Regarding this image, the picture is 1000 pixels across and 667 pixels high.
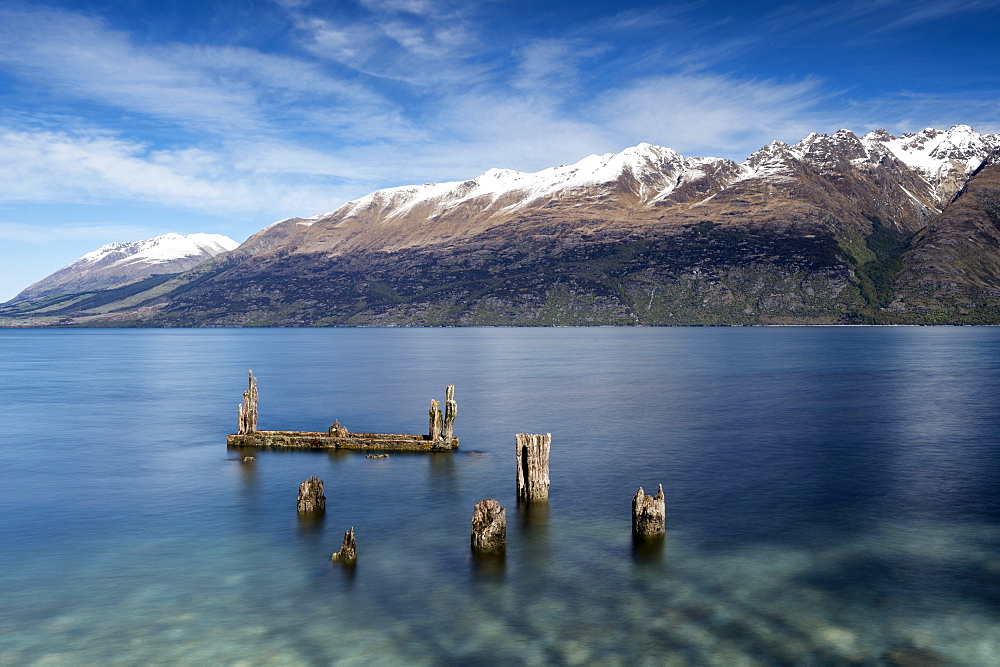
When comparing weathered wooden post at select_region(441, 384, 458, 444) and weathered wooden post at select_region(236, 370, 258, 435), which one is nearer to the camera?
weathered wooden post at select_region(441, 384, 458, 444)

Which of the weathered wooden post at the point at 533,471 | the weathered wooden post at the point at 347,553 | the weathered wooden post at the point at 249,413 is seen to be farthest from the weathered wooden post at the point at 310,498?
the weathered wooden post at the point at 249,413

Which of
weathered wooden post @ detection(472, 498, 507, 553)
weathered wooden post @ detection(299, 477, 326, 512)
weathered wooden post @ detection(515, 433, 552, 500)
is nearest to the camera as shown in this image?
weathered wooden post @ detection(472, 498, 507, 553)

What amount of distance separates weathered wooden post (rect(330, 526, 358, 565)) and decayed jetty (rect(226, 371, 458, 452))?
94.0 ft

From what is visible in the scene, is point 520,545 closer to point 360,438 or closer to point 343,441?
point 360,438

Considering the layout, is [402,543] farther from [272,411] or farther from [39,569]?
[272,411]

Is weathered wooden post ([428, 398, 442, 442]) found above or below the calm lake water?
above

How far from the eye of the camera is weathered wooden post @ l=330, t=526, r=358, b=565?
115ft

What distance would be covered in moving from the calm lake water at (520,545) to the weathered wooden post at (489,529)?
3.63 ft

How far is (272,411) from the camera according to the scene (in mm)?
95000

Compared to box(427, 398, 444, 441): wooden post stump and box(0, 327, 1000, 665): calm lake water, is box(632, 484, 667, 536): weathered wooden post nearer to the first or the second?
box(0, 327, 1000, 665): calm lake water

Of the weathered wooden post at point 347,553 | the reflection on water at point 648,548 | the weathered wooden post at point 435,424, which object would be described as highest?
the weathered wooden post at point 435,424

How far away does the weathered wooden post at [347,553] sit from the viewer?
3500 centimetres

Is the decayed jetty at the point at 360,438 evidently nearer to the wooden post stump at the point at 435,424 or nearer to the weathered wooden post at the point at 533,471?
the wooden post stump at the point at 435,424

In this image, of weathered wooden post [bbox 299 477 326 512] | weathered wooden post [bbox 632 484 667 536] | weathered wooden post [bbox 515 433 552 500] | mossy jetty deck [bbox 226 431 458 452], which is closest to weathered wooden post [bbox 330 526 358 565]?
weathered wooden post [bbox 299 477 326 512]
